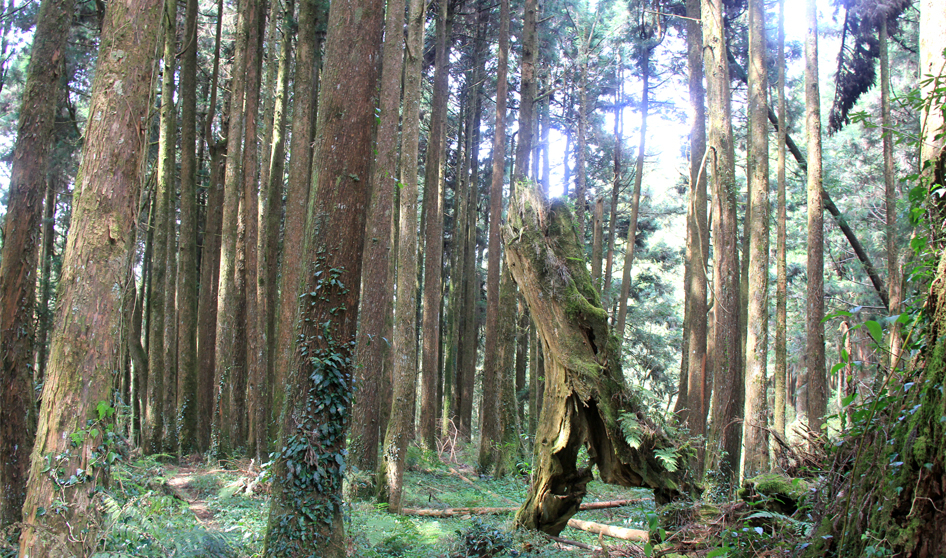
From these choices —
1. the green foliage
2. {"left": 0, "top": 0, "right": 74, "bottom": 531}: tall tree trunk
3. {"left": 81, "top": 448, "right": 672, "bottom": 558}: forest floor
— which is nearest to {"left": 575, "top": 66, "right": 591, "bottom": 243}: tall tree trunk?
{"left": 81, "top": 448, "right": 672, "bottom": 558}: forest floor

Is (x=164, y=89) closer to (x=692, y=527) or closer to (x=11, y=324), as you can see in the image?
(x=11, y=324)

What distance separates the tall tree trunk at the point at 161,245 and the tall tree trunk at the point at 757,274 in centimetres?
1162

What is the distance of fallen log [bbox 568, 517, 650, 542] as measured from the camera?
7090mm

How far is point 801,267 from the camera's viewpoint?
2392cm

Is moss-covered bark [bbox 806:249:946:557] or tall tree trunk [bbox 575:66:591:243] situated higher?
tall tree trunk [bbox 575:66:591:243]

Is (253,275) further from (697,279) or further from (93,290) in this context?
(697,279)

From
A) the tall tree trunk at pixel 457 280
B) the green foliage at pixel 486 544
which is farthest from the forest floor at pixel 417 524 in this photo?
the tall tree trunk at pixel 457 280

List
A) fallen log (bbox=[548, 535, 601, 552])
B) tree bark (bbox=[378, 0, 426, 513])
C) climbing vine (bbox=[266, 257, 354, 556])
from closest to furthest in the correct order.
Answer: climbing vine (bbox=[266, 257, 354, 556]), fallen log (bbox=[548, 535, 601, 552]), tree bark (bbox=[378, 0, 426, 513])

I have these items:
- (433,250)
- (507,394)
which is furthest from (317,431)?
(433,250)

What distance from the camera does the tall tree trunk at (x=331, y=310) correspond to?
5.55 metres

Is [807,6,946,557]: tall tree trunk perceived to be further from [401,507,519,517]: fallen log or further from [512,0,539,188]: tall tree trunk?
[512,0,539,188]: tall tree trunk

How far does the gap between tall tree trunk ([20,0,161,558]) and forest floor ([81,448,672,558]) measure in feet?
1.42

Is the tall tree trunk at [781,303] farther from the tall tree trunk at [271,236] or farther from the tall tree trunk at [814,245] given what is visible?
the tall tree trunk at [271,236]

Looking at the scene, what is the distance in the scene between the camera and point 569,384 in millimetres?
6250
